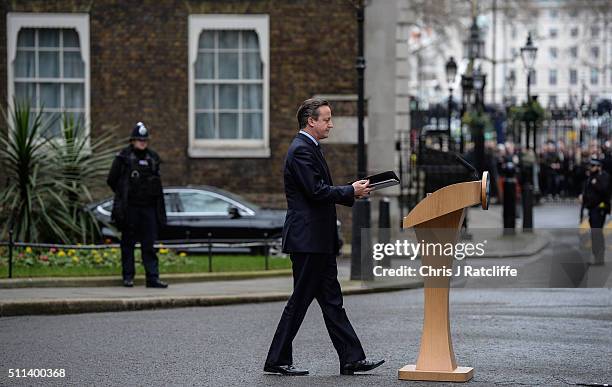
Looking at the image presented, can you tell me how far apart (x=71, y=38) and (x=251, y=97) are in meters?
3.48

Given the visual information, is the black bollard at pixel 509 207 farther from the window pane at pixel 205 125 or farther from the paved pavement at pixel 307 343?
the paved pavement at pixel 307 343

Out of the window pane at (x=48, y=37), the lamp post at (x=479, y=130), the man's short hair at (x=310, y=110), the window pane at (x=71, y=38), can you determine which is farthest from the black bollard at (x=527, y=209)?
the man's short hair at (x=310, y=110)

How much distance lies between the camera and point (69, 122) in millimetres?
21188

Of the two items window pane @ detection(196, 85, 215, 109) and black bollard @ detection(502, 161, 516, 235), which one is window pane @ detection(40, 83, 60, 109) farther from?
black bollard @ detection(502, 161, 516, 235)

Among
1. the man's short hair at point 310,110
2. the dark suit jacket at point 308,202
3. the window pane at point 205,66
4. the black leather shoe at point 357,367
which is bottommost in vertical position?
the black leather shoe at point 357,367

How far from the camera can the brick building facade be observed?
24812 mm

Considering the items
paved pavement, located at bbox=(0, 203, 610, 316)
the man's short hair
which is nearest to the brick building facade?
paved pavement, located at bbox=(0, 203, 610, 316)

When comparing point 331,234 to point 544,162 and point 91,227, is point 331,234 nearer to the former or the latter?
point 91,227

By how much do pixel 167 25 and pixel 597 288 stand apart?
34.9ft

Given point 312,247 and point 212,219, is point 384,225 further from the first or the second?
point 312,247

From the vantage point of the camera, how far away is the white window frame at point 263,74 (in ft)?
82.0

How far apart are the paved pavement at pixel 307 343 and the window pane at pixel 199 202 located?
6377 millimetres

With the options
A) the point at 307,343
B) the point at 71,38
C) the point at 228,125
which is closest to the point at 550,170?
the point at 228,125

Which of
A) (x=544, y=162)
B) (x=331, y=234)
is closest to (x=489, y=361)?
(x=331, y=234)
